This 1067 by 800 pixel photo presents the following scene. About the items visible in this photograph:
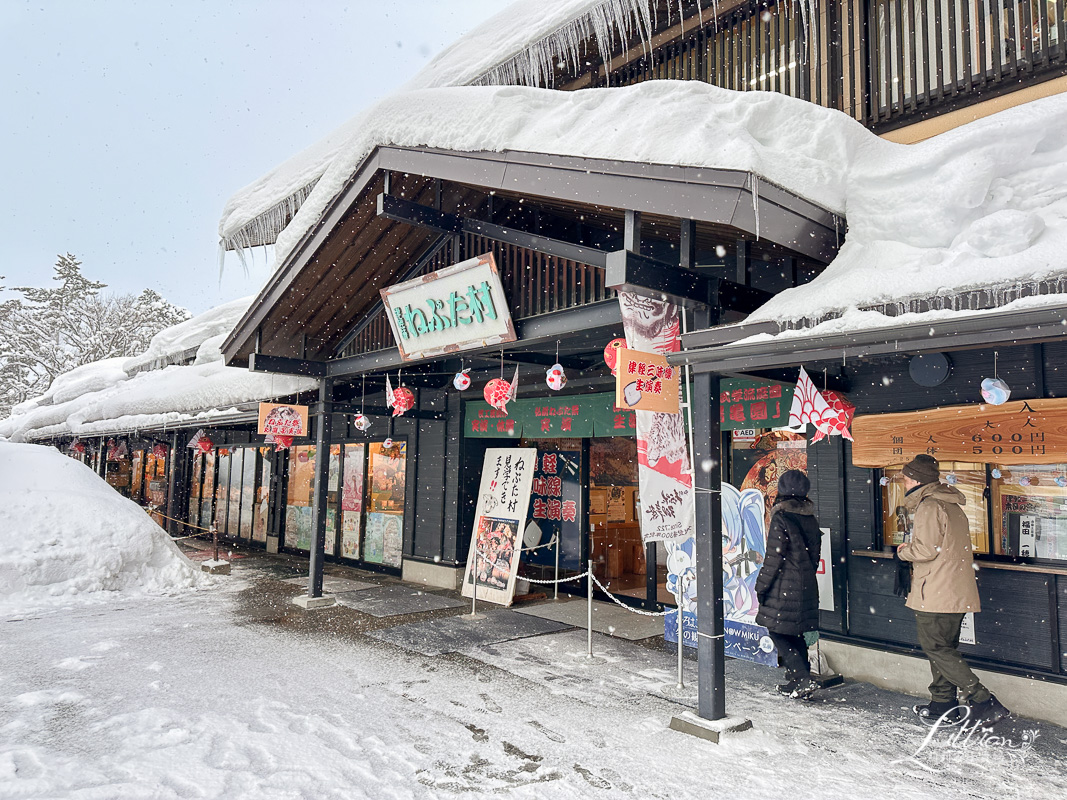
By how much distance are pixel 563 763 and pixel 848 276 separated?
4032mm

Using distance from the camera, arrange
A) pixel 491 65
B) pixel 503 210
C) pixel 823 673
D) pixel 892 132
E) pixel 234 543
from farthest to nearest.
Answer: pixel 234 543 < pixel 491 65 < pixel 503 210 < pixel 892 132 < pixel 823 673

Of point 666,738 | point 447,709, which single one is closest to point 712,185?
point 666,738

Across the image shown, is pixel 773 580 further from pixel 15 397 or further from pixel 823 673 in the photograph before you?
pixel 15 397

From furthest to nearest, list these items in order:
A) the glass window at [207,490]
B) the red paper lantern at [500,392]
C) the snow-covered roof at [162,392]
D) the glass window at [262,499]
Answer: the glass window at [207,490] → the glass window at [262,499] → the snow-covered roof at [162,392] → the red paper lantern at [500,392]

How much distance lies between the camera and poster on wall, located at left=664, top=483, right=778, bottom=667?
7047 millimetres

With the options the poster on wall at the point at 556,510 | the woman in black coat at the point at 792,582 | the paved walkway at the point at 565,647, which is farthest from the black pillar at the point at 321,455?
the woman in black coat at the point at 792,582

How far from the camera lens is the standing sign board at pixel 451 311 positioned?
22.9ft

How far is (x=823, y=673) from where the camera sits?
6.64 meters

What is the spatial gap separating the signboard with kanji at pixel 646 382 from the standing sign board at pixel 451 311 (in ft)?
6.52

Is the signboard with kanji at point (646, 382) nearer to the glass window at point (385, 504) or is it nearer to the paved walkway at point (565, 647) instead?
the paved walkway at point (565, 647)

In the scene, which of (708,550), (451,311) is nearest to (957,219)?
(708,550)

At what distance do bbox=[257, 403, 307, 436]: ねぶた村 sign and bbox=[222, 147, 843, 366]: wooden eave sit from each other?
878mm

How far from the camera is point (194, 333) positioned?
23266mm

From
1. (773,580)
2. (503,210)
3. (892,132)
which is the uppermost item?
(892,132)
